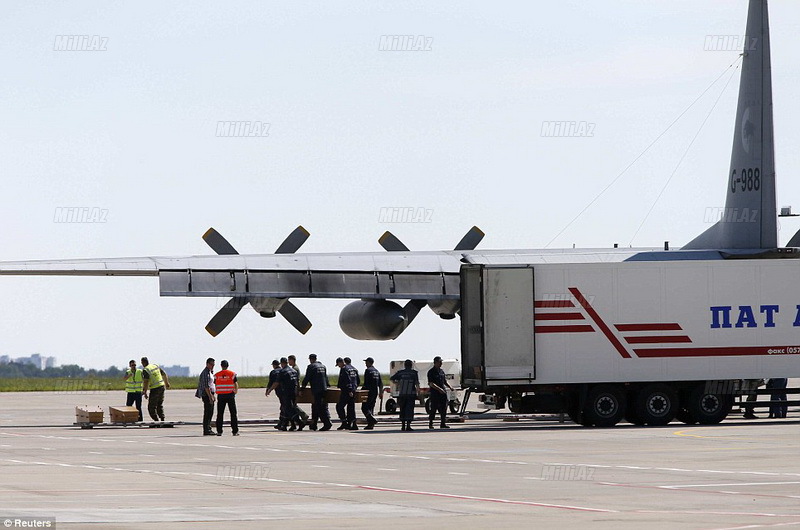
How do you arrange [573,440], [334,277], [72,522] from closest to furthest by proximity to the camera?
[72,522] < [573,440] < [334,277]

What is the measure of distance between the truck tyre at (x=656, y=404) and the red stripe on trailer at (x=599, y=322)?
3.32ft

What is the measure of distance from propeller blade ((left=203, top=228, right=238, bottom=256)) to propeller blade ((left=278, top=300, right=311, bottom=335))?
7.60 feet

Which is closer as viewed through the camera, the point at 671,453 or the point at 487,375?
the point at 671,453

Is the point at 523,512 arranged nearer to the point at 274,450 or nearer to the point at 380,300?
the point at 274,450

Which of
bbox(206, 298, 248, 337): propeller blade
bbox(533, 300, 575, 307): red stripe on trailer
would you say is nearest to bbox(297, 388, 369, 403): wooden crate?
bbox(206, 298, 248, 337): propeller blade

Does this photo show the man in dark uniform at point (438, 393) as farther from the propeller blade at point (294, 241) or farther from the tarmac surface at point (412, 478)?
the propeller blade at point (294, 241)

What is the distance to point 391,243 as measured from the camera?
36.4 metres

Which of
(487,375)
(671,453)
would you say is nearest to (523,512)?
(671,453)

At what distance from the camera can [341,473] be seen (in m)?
17.3

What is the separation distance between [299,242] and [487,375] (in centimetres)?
820

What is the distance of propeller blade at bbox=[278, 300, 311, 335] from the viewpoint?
112 feet

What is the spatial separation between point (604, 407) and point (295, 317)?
978 centimetres

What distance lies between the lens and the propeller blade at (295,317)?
34.2 m

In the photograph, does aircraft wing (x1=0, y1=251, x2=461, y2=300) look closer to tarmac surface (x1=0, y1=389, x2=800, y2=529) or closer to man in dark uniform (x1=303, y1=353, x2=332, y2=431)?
man in dark uniform (x1=303, y1=353, x2=332, y2=431)
